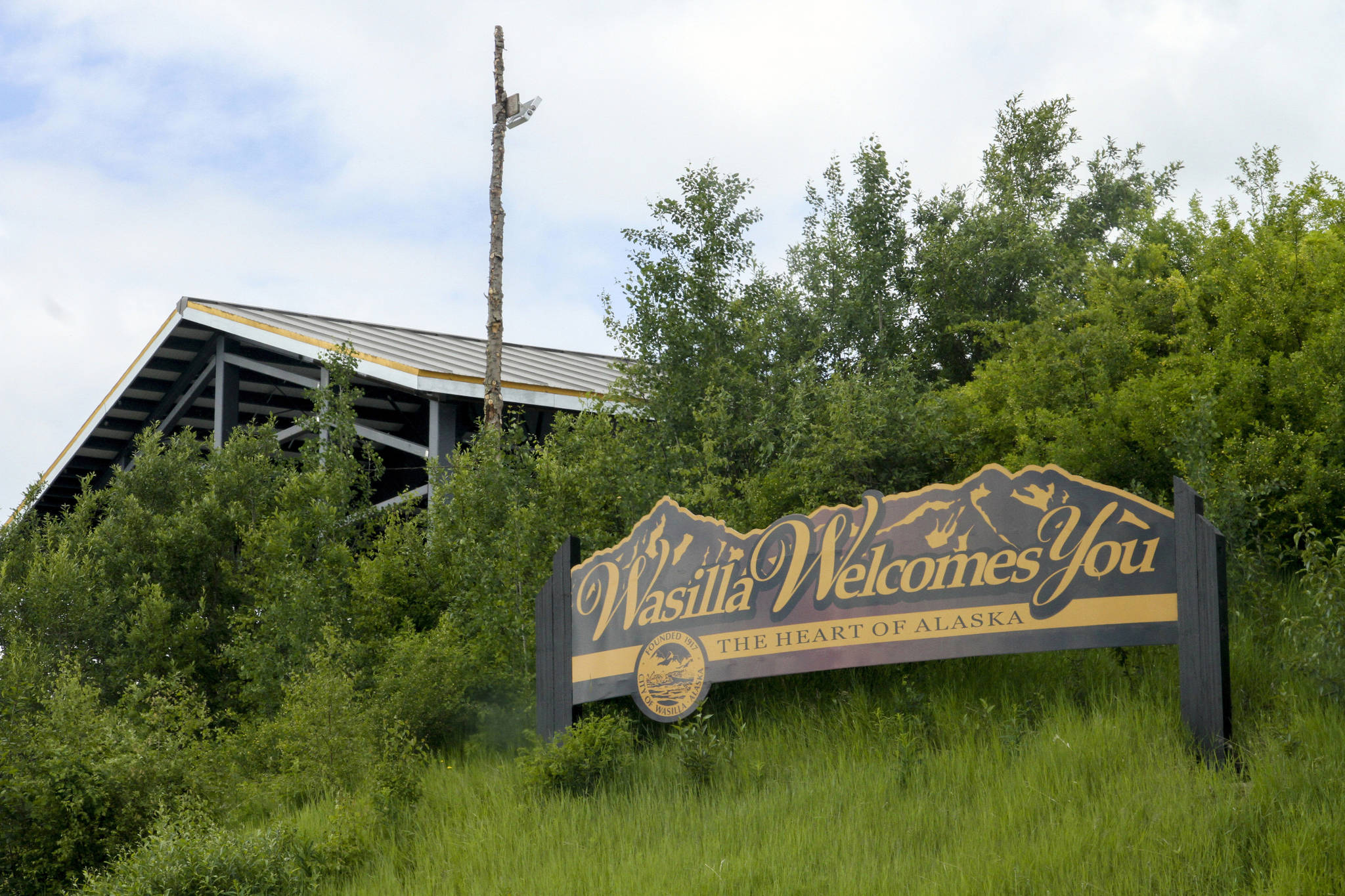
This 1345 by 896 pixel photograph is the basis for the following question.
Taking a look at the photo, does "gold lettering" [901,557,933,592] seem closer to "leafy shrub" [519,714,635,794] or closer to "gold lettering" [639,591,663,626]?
"gold lettering" [639,591,663,626]

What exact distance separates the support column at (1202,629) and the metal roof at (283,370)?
8.36m

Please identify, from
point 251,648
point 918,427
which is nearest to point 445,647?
point 251,648

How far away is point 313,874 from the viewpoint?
803cm

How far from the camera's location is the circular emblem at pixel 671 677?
8.98 meters

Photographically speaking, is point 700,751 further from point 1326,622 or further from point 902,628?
point 1326,622

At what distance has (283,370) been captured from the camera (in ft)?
63.3

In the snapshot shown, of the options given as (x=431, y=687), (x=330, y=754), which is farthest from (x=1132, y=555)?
(x=330, y=754)

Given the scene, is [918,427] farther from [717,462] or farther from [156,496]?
[156,496]

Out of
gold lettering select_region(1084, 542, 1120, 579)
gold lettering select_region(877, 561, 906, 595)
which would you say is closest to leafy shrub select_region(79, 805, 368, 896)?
gold lettering select_region(877, 561, 906, 595)

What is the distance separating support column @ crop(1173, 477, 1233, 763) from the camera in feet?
23.4

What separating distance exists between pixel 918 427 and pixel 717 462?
219cm

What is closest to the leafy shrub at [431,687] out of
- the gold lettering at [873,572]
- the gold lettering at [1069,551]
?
the gold lettering at [873,572]

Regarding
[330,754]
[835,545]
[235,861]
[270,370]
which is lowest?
[235,861]

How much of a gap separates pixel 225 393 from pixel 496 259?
669cm
